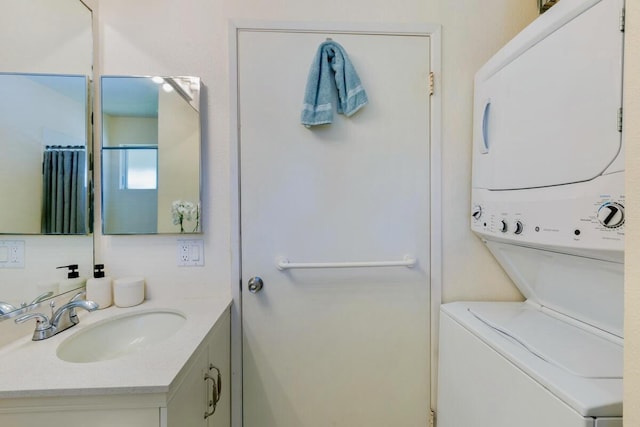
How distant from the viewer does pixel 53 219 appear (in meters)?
1.08

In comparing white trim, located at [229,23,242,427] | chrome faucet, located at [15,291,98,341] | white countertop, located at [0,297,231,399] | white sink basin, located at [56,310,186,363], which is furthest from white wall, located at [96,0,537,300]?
white countertop, located at [0,297,231,399]

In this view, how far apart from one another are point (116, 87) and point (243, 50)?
59 centimetres

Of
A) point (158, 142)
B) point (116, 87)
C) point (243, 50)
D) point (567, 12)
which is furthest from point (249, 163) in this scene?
point (567, 12)

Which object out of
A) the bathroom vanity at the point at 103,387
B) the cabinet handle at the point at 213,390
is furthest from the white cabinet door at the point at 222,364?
the bathroom vanity at the point at 103,387

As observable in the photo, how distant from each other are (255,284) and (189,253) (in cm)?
35

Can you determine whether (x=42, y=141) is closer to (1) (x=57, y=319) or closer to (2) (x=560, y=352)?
(1) (x=57, y=319)

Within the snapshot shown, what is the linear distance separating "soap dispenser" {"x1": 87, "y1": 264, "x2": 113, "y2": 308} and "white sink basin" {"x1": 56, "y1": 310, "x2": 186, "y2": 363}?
13cm

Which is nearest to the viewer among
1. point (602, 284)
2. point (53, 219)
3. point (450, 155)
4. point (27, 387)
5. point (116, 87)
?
point (27, 387)

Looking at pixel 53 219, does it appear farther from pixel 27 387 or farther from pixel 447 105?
pixel 447 105

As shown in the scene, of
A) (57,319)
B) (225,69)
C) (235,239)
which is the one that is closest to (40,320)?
(57,319)

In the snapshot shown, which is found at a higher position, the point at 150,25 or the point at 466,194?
the point at 150,25

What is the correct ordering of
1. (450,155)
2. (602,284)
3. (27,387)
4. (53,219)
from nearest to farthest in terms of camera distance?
(27,387), (602,284), (53,219), (450,155)

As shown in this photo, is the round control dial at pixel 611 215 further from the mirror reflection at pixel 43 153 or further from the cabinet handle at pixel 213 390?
the mirror reflection at pixel 43 153

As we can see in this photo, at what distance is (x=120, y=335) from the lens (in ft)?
3.62
